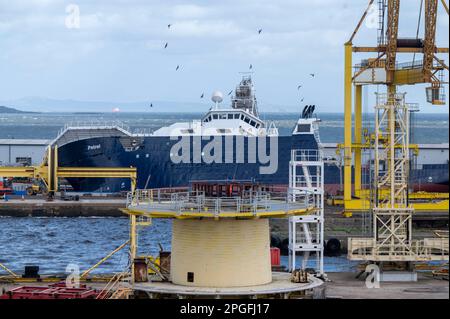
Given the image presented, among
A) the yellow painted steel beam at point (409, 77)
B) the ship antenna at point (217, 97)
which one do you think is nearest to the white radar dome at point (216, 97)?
the ship antenna at point (217, 97)

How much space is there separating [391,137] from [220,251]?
19633 mm

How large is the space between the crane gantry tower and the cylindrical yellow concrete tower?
1454 cm

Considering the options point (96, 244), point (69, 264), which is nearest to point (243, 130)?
point (96, 244)

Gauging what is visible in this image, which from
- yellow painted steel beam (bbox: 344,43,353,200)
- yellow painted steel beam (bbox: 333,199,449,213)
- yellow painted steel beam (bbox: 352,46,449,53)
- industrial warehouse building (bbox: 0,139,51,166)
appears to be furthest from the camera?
industrial warehouse building (bbox: 0,139,51,166)

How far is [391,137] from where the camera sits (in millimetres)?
48188

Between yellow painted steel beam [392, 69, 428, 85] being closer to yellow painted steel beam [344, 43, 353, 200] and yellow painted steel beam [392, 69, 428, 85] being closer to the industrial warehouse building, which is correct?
yellow painted steel beam [344, 43, 353, 200]

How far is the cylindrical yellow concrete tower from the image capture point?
2980 cm

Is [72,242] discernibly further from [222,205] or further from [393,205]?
[222,205]

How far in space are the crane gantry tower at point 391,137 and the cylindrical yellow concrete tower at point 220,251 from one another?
572 inches

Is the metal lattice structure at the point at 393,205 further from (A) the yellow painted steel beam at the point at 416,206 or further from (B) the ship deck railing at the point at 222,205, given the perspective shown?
(A) the yellow painted steel beam at the point at 416,206

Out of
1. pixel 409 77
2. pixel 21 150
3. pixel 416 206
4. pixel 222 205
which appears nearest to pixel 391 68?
pixel 409 77

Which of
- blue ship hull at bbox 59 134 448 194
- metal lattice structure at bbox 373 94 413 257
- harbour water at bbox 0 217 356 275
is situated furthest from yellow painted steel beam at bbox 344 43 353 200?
metal lattice structure at bbox 373 94 413 257
